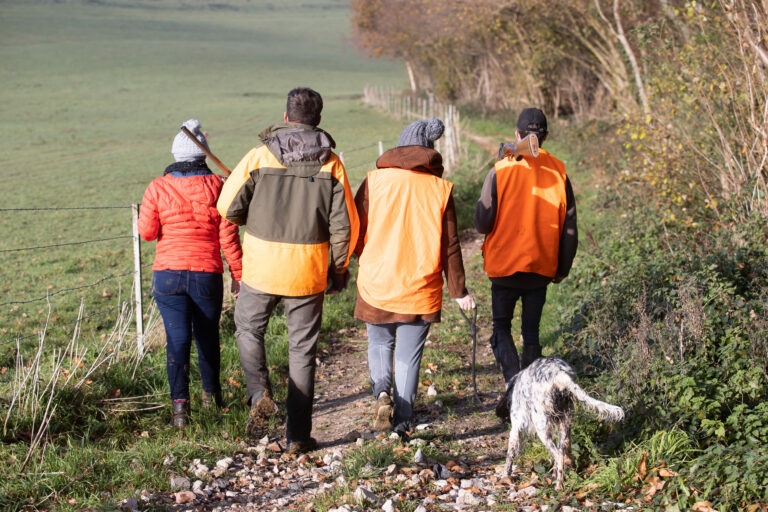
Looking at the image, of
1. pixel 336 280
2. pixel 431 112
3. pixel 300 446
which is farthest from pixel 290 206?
pixel 431 112

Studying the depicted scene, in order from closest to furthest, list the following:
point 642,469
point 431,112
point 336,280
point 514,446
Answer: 1. point 642,469
2. point 514,446
3. point 336,280
4. point 431,112

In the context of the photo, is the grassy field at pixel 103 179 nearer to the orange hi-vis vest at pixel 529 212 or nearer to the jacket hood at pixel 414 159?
the jacket hood at pixel 414 159

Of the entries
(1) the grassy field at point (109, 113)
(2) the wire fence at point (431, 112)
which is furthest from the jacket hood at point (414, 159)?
(2) the wire fence at point (431, 112)

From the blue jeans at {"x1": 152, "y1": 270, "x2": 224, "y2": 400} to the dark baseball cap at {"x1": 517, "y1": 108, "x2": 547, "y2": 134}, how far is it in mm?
2387

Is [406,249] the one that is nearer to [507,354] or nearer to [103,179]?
[507,354]

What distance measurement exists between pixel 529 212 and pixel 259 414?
7.58 feet

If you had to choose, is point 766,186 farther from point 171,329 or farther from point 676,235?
point 171,329

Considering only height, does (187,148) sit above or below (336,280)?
above

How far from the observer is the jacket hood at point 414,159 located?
4461 mm

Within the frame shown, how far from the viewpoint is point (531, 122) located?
4.90 metres

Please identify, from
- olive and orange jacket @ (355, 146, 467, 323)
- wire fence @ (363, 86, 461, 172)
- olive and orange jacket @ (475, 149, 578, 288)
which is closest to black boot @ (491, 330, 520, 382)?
olive and orange jacket @ (475, 149, 578, 288)

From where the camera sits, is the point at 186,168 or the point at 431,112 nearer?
the point at 186,168

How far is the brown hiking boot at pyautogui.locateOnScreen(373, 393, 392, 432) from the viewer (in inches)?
187

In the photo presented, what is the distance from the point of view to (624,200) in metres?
10.8
